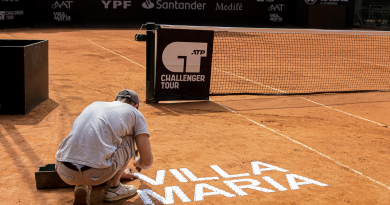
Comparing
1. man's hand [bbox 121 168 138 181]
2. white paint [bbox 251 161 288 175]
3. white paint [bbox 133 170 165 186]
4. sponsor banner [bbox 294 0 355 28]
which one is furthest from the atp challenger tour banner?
sponsor banner [bbox 294 0 355 28]

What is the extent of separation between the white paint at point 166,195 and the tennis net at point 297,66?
5778 mm

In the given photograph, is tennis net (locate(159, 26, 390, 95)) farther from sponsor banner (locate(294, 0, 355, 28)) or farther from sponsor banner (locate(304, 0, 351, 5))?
sponsor banner (locate(304, 0, 351, 5))

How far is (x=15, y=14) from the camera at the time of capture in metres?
25.0

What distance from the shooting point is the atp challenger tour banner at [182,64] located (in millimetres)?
9375

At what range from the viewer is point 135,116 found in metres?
4.25

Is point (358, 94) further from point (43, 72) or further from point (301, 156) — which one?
point (43, 72)

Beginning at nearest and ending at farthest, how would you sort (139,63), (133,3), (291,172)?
1. (291,172)
2. (139,63)
3. (133,3)

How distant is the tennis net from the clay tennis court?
52.1 inches

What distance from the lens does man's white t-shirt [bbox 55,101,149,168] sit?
4086 mm

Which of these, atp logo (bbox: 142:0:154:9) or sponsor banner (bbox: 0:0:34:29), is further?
atp logo (bbox: 142:0:154:9)

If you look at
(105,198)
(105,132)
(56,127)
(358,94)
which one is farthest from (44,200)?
(358,94)

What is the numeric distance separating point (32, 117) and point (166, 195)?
4.34 metres

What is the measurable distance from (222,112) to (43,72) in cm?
420

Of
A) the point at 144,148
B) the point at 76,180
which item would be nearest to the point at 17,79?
the point at 76,180
